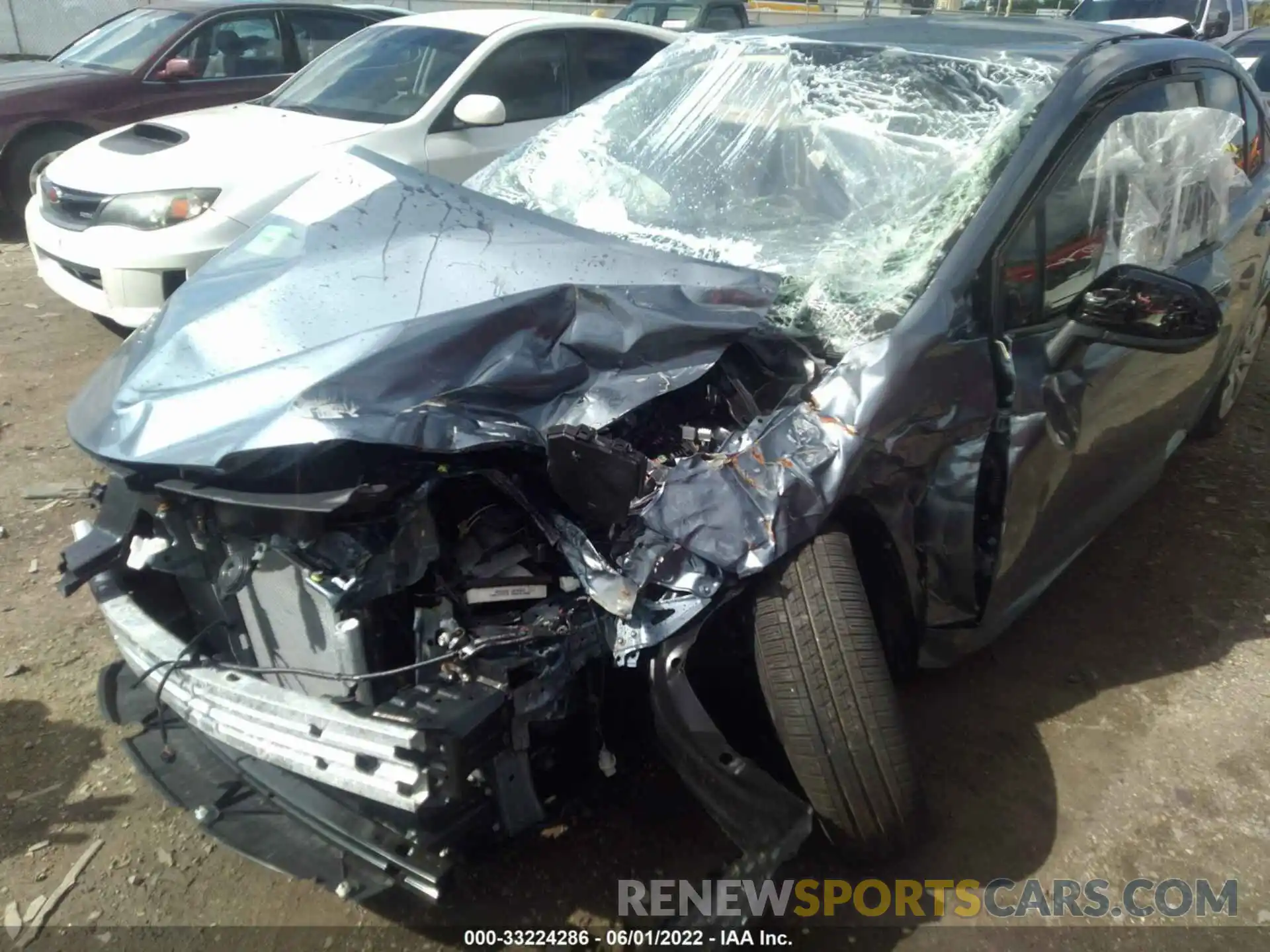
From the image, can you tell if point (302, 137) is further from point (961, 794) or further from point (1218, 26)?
point (1218, 26)

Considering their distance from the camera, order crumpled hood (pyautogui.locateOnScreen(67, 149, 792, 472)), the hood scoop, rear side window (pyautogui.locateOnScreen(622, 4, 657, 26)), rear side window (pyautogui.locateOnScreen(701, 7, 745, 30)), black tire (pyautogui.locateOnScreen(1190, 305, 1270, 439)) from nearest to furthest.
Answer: crumpled hood (pyautogui.locateOnScreen(67, 149, 792, 472)), black tire (pyautogui.locateOnScreen(1190, 305, 1270, 439)), the hood scoop, rear side window (pyautogui.locateOnScreen(701, 7, 745, 30)), rear side window (pyautogui.locateOnScreen(622, 4, 657, 26))

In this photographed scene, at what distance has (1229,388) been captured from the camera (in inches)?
176

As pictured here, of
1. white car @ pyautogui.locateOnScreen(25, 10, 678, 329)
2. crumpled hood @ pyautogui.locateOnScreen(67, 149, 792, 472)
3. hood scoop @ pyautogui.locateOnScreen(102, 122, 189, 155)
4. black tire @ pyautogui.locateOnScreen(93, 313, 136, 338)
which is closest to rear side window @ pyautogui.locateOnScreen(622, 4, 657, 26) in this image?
white car @ pyautogui.locateOnScreen(25, 10, 678, 329)

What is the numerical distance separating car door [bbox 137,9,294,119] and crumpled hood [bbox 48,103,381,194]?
182 centimetres

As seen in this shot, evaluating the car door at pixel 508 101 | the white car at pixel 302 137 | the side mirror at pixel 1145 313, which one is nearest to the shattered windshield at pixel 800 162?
the side mirror at pixel 1145 313

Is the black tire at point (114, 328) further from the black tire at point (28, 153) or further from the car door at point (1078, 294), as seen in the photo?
the car door at point (1078, 294)

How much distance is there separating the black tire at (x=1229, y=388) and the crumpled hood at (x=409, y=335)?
2.96m

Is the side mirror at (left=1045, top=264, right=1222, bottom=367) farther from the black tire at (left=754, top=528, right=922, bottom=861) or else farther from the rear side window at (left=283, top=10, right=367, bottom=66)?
the rear side window at (left=283, top=10, right=367, bottom=66)

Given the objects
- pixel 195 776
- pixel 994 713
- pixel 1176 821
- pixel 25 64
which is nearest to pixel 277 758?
pixel 195 776

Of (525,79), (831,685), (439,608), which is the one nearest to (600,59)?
(525,79)

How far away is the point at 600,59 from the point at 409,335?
4.77 meters

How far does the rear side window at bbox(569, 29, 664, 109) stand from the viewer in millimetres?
6059

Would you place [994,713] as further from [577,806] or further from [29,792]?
[29,792]

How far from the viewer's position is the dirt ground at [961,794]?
2232mm
